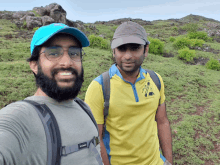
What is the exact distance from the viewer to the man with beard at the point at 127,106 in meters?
1.91

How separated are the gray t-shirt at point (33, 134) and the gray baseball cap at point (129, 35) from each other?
1.13m

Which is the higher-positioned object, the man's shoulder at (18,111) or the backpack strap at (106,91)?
the man's shoulder at (18,111)

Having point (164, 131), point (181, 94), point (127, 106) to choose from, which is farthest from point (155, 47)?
point (127, 106)

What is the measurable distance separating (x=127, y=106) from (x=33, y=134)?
117cm

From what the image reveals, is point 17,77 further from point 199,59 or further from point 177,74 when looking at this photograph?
point 199,59

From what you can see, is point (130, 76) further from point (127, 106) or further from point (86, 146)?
point (86, 146)

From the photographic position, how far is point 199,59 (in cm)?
1341

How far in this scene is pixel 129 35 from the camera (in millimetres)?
2035

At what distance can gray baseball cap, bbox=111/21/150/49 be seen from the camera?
2008mm

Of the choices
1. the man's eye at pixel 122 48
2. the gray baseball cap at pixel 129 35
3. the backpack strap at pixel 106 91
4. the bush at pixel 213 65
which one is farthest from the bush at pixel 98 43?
the backpack strap at pixel 106 91

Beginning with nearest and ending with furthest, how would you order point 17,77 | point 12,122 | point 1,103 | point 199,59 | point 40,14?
point 12,122, point 1,103, point 17,77, point 199,59, point 40,14

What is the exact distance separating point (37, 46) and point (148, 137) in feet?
5.23

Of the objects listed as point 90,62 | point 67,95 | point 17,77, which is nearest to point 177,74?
point 90,62

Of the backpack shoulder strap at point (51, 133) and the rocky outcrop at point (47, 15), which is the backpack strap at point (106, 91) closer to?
the backpack shoulder strap at point (51, 133)
